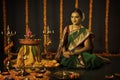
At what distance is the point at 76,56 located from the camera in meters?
3.50

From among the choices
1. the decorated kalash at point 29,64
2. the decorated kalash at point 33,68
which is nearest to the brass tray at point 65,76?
the decorated kalash at point 33,68

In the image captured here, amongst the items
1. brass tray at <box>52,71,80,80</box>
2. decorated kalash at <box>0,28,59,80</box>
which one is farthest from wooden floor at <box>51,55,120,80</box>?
decorated kalash at <box>0,28,59,80</box>

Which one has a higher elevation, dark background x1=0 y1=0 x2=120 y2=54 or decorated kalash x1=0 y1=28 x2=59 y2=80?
dark background x1=0 y1=0 x2=120 y2=54

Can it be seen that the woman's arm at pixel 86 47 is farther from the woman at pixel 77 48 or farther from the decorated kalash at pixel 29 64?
the decorated kalash at pixel 29 64

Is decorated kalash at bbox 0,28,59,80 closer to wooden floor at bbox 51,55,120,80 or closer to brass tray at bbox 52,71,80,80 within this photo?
brass tray at bbox 52,71,80,80

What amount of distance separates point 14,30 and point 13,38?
0.54ft

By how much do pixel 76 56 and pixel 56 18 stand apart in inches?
68.7

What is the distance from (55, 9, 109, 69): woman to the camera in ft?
11.3

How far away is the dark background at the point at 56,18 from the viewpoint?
502 cm

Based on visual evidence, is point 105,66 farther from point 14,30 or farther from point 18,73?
point 14,30

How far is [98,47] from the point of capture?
5.07 metres

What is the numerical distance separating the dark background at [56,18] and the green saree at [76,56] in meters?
1.36

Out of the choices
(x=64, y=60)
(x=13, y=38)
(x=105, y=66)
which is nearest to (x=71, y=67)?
(x=64, y=60)

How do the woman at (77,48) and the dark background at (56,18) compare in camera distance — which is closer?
Result: the woman at (77,48)
